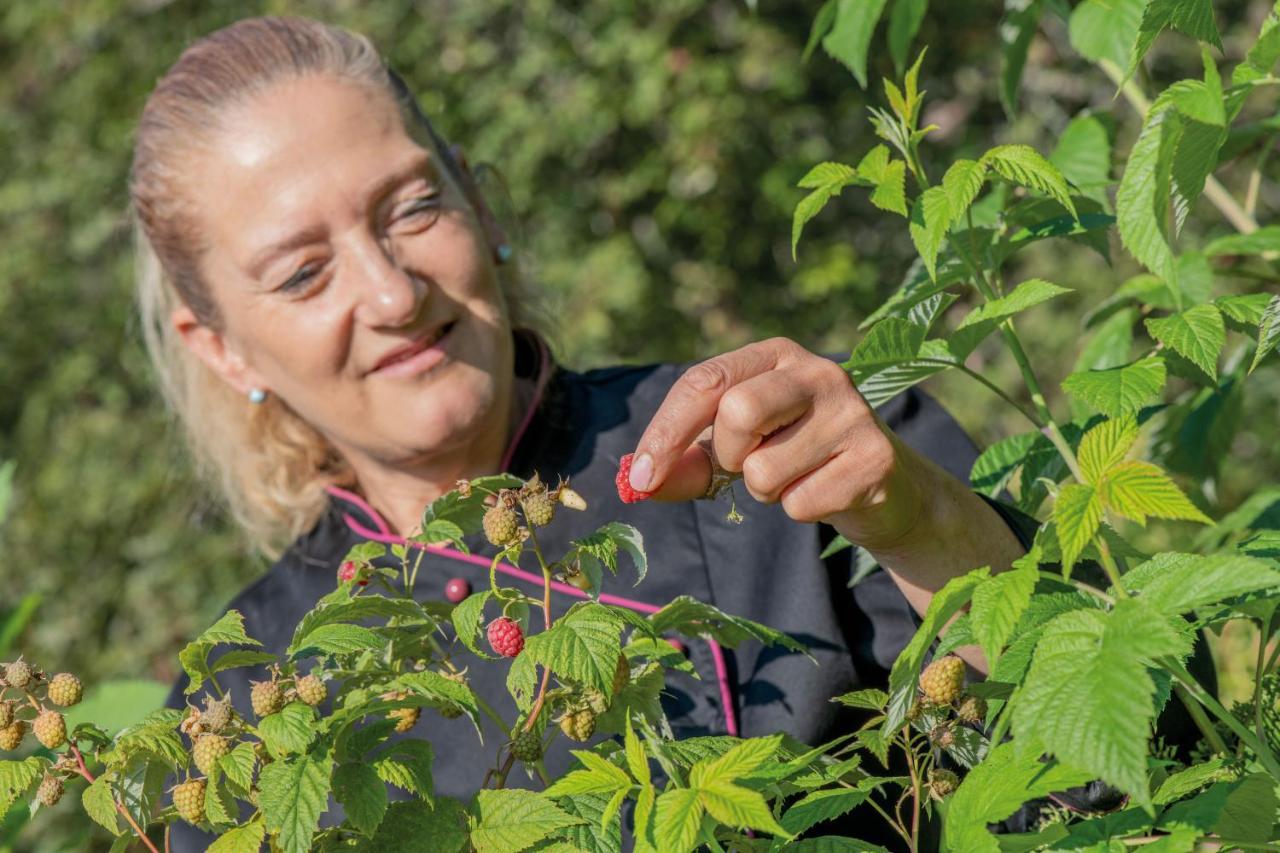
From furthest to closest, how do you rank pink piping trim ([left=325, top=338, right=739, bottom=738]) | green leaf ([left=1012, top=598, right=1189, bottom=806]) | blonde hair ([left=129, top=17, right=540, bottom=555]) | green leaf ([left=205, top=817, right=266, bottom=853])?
blonde hair ([left=129, top=17, right=540, bottom=555]), pink piping trim ([left=325, top=338, right=739, bottom=738]), green leaf ([left=205, top=817, right=266, bottom=853]), green leaf ([left=1012, top=598, right=1189, bottom=806])

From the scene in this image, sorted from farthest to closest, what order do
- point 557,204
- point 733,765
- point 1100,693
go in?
1. point 557,204
2. point 733,765
3. point 1100,693

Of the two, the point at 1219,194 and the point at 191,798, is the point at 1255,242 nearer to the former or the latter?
the point at 1219,194

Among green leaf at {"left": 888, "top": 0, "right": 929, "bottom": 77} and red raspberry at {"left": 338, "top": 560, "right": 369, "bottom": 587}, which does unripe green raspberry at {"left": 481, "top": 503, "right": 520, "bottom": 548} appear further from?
green leaf at {"left": 888, "top": 0, "right": 929, "bottom": 77}

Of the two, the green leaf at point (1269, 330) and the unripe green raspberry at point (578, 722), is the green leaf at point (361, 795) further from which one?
the green leaf at point (1269, 330)

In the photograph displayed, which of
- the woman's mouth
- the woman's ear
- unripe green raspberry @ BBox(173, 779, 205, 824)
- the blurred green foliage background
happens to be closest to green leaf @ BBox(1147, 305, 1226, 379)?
unripe green raspberry @ BBox(173, 779, 205, 824)

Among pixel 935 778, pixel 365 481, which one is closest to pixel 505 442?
pixel 365 481

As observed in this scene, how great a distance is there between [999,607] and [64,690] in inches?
24.1

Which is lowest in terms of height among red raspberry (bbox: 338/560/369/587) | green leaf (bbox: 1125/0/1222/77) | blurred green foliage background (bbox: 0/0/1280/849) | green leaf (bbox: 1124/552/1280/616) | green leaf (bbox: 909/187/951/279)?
blurred green foliage background (bbox: 0/0/1280/849)

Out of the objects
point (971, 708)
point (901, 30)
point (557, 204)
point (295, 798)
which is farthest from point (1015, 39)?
point (557, 204)

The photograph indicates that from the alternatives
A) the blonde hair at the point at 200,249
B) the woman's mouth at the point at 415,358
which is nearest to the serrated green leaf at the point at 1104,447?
the woman's mouth at the point at 415,358

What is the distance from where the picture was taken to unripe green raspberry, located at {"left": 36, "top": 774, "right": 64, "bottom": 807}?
0.92m

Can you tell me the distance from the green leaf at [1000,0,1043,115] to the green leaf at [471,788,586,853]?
3.68ft

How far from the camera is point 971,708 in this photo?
0.88m

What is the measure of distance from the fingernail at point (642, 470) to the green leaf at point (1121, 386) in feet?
0.94
